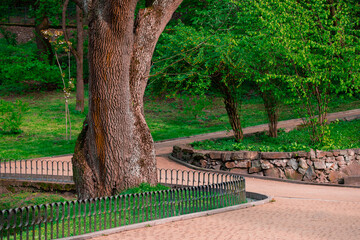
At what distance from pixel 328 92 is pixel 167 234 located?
12.2 metres

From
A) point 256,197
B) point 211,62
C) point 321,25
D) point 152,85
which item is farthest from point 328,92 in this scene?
point 256,197

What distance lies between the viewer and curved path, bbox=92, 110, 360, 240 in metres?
8.52

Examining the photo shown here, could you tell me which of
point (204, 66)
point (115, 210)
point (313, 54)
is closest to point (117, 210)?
point (115, 210)

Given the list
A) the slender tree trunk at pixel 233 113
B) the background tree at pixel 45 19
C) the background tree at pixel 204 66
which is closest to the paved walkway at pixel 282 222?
the background tree at pixel 204 66

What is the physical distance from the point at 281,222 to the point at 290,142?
34.1 ft

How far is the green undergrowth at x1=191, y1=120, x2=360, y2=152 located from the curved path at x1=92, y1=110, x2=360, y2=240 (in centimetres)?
365

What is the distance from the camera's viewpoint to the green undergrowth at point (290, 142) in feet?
56.5

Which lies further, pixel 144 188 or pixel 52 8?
pixel 52 8

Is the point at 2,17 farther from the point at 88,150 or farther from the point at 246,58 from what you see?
the point at 88,150

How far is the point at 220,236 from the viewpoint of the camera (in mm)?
8406

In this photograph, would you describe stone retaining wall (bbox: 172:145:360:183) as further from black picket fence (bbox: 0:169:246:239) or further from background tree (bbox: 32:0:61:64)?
background tree (bbox: 32:0:61:64)

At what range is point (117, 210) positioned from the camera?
888 centimetres

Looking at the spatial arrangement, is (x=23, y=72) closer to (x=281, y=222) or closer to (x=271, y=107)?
(x=271, y=107)

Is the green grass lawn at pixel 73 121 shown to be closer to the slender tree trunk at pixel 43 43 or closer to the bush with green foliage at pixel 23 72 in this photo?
the bush with green foliage at pixel 23 72
